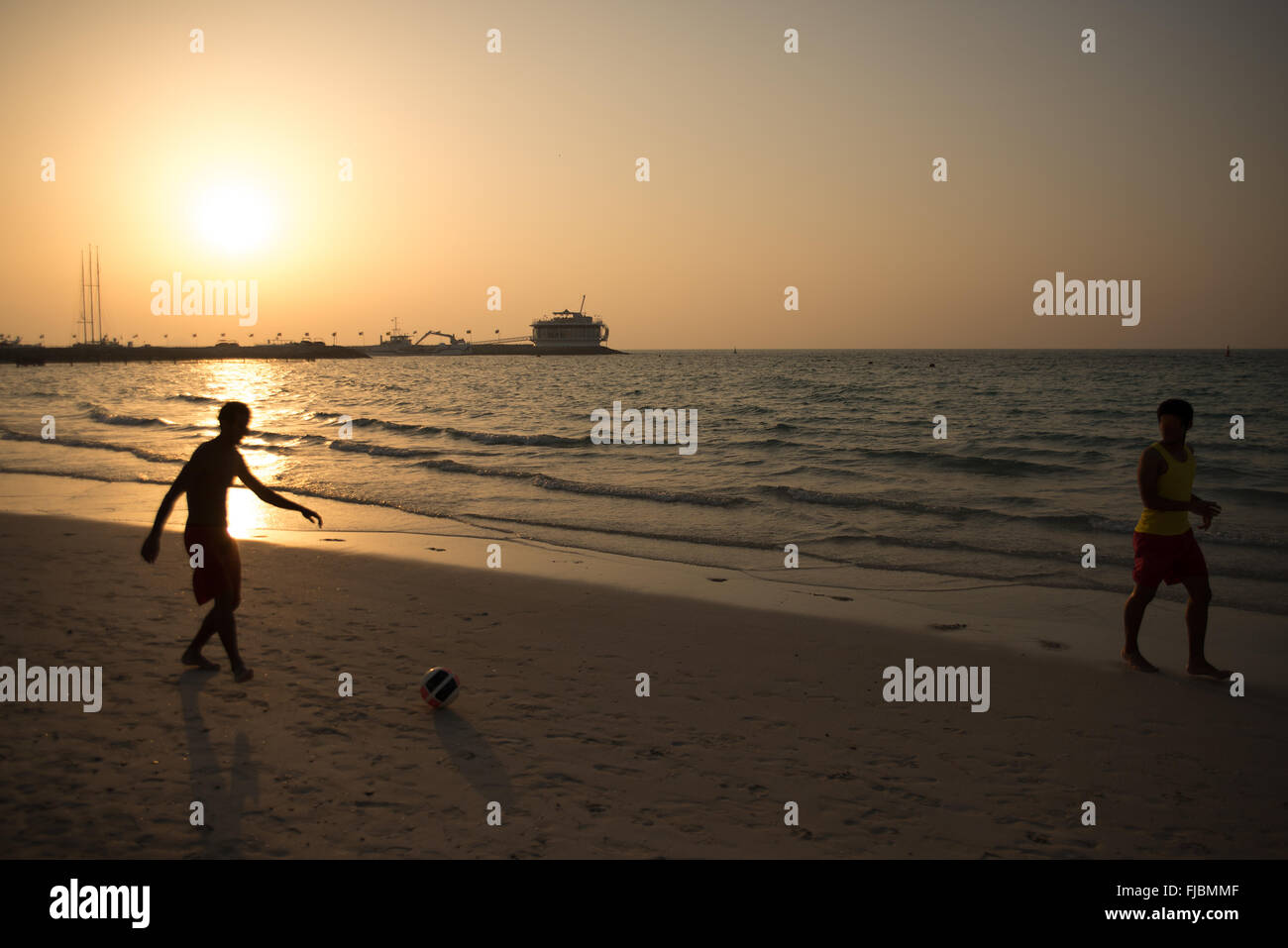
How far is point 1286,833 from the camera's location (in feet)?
14.1

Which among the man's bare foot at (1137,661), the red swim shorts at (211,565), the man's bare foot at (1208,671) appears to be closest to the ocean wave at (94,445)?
the red swim shorts at (211,565)

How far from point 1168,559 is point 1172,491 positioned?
0.54m

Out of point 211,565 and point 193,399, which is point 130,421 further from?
point 211,565

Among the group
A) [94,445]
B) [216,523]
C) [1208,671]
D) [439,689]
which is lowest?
[1208,671]

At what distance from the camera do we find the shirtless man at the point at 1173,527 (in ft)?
21.1

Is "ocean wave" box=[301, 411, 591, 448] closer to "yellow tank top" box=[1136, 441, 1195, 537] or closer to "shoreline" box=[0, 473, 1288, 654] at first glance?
"shoreline" box=[0, 473, 1288, 654]

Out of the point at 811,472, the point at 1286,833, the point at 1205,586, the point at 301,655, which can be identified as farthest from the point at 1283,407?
the point at 301,655

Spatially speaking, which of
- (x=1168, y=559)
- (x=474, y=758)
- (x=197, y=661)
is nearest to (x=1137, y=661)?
(x=1168, y=559)

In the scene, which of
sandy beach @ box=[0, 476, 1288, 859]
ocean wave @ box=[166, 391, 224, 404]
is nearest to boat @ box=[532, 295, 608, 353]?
ocean wave @ box=[166, 391, 224, 404]

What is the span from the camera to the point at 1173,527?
651 cm

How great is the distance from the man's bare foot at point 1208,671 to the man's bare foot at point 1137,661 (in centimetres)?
27

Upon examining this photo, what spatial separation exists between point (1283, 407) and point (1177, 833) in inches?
1689
